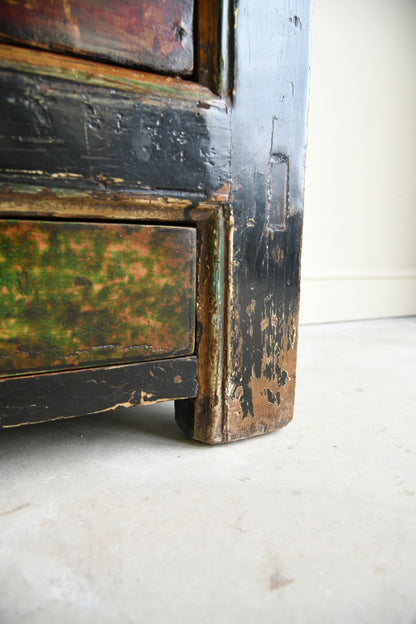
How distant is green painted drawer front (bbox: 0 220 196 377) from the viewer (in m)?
0.67

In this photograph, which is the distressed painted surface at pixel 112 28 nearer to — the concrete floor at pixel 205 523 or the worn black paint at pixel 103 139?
the worn black paint at pixel 103 139

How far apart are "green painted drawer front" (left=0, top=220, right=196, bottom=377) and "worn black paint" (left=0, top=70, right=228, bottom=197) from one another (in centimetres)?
8

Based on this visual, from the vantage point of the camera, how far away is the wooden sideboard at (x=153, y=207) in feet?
2.12

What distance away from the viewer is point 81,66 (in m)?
0.65

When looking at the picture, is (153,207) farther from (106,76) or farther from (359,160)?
(359,160)

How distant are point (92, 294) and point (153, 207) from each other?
0.17 m

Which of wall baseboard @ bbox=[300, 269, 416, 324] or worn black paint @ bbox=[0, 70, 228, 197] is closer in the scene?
worn black paint @ bbox=[0, 70, 228, 197]

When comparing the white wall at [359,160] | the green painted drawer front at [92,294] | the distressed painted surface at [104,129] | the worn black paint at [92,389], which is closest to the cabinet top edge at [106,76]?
the distressed painted surface at [104,129]

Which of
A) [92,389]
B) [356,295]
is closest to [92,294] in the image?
[92,389]

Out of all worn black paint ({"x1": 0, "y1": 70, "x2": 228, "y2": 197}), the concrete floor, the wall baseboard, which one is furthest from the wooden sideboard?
the wall baseboard

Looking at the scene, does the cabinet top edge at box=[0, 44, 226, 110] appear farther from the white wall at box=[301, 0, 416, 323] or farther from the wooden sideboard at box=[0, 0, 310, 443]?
the white wall at box=[301, 0, 416, 323]

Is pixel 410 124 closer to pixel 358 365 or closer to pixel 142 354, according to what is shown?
pixel 358 365

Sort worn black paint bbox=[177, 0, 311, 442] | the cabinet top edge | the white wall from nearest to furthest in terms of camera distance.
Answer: the cabinet top edge
worn black paint bbox=[177, 0, 311, 442]
the white wall

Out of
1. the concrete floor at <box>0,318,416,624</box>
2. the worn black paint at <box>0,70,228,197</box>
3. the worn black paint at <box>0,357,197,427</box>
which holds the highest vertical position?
the worn black paint at <box>0,70,228,197</box>
